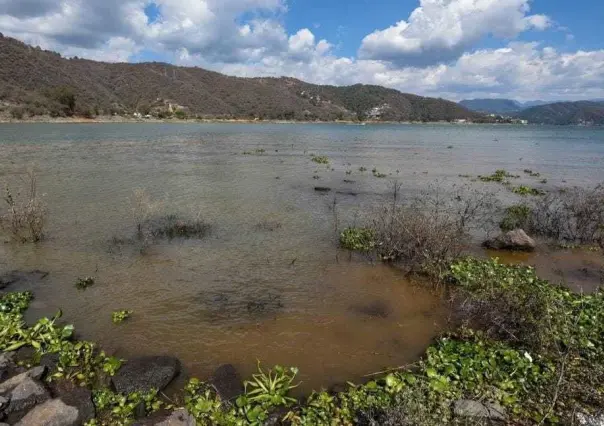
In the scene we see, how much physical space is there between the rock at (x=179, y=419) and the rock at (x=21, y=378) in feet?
8.51

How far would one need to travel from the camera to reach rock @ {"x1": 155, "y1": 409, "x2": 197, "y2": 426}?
5713 millimetres

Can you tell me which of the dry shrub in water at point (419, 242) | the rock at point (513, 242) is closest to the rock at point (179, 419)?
the dry shrub in water at point (419, 242)

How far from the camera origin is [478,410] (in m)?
5.86

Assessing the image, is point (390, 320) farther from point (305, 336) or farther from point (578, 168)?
point (578, 168)

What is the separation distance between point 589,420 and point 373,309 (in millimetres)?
4908

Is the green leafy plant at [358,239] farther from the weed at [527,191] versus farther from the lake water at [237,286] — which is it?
the weed at [527,191]

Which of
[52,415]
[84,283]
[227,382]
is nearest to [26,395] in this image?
[52,415]

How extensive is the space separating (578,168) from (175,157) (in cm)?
4036

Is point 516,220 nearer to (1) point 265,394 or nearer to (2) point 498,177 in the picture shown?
(2) point 498,177

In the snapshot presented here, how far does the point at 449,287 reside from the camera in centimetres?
1094

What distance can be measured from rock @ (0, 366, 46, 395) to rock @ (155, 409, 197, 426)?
102 inches

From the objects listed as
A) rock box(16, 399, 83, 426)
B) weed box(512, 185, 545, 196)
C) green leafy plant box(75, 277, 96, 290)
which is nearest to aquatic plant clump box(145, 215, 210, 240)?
green leafy plant box(75, 277, 96, 290)

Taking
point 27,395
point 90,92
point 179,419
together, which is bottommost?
point 179,419

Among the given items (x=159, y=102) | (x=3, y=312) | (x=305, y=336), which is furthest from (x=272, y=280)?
(x=159, y=102)
